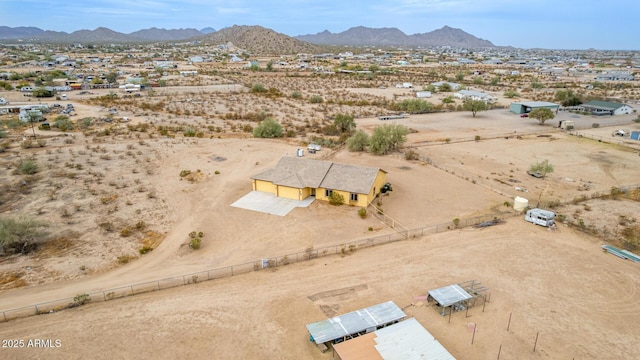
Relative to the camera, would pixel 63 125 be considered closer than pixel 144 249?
No

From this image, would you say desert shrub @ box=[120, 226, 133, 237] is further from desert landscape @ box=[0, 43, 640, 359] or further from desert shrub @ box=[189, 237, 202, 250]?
desert shrub @ box=[189, 237, 202, 250]

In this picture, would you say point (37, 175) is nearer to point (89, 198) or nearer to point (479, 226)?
point (89, 198)

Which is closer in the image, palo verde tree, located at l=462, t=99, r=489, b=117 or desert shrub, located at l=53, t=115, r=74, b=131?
desert shrub, located at l=53, t=115, r=74, b=131

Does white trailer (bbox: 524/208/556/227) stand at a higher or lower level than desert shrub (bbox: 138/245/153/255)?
higher

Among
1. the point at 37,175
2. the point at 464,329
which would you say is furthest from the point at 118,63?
the point at 464,329

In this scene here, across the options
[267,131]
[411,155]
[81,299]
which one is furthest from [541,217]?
[267,131]

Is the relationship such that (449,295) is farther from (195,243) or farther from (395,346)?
(195,243)

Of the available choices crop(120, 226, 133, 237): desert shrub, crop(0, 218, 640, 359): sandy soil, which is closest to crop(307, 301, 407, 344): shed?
crop(0, 218, 640, 359): sandy soil
